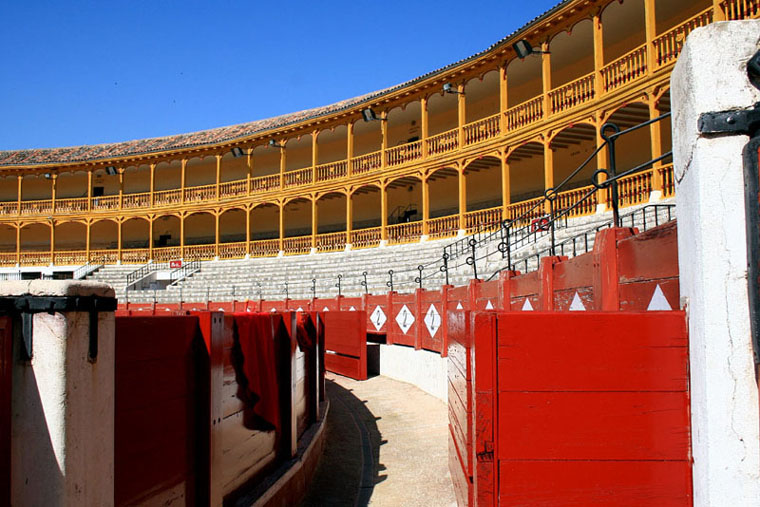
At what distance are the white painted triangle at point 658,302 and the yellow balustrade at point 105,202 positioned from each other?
35.7 meters

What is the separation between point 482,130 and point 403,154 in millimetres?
4308

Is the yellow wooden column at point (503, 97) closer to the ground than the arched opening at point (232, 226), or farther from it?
farther from it

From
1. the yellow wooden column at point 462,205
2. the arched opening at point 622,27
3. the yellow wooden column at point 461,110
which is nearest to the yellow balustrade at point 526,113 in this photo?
the yellow wooden column at point 461,110

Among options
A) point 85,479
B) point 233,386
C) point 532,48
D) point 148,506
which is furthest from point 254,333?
point 532,48

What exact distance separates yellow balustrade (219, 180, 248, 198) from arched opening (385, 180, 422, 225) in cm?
821

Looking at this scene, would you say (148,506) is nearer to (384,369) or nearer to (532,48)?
(384,369)

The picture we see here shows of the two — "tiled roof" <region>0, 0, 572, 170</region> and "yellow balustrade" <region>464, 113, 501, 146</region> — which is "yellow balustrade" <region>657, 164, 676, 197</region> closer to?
"yellow balustrade" <region>464, 113, 501, 146</region>

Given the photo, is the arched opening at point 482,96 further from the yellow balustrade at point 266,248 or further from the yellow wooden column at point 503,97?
the yellow balustrade at point 266,248

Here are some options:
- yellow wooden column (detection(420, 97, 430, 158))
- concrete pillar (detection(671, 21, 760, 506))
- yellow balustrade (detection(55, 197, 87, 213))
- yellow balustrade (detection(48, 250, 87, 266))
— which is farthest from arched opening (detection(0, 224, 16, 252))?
concrete pillar (detection(671, 21, 760, 506))

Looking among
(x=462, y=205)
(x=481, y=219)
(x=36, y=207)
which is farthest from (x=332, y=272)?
(x=36, y=207)

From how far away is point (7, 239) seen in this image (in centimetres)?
3831

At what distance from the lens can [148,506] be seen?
297 cm

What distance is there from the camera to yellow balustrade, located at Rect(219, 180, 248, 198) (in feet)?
105

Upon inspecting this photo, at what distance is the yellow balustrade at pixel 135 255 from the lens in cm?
3356
